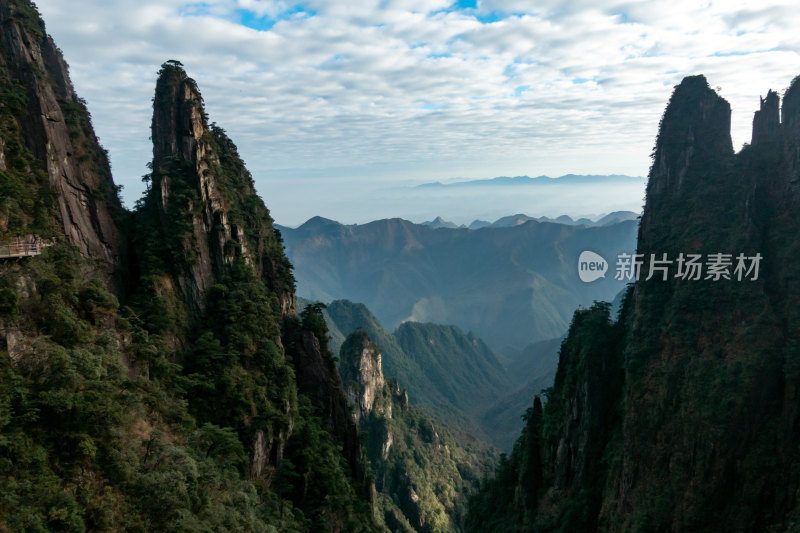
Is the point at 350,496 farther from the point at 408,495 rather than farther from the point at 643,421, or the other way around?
the point at 408,495

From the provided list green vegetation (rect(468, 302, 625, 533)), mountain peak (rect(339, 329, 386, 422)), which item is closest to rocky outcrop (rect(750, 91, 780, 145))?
green vegetation (rect(468, 302, 625, 533))

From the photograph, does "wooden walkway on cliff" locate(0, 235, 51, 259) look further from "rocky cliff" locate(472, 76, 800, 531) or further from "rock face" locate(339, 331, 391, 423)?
"rock face" locate(339, 331, 391, 423)

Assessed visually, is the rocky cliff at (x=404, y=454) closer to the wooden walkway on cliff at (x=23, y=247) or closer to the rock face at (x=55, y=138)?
the rock face at (x=55, y=138)

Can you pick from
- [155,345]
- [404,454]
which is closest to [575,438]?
[155,345]

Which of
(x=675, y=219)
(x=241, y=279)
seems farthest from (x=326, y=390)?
(x=675, y=219)

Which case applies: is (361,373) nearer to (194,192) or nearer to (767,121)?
(194,192)
